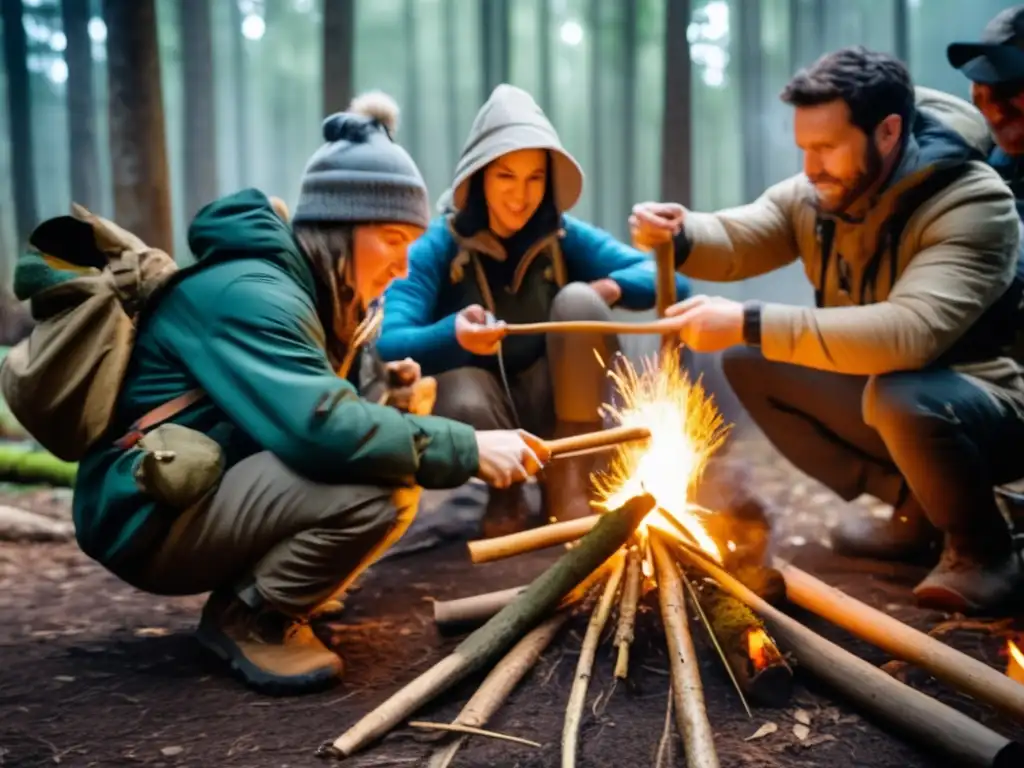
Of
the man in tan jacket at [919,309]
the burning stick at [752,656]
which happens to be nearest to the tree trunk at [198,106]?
the man in tan jacket at [919,309]

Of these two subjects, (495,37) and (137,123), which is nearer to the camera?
(137,123)

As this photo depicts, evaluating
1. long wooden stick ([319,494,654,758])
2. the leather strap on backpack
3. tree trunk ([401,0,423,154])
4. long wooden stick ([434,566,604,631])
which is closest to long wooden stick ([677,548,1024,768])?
long wooden stick ([319,494,654,758])

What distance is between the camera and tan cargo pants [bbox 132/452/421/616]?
8.95 ft

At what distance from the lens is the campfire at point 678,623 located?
94.4 inches

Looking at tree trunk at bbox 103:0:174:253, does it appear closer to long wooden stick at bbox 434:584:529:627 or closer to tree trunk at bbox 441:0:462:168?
tree trunk at bbox 441:0:462:168

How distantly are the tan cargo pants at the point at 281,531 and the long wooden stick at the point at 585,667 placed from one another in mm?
666

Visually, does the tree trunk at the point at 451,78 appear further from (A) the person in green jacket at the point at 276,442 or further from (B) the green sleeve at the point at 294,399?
(B) the green sleeve at the point at 294,399

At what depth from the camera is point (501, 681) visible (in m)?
2.63

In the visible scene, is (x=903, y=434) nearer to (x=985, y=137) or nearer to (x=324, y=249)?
(x=985, y=137)

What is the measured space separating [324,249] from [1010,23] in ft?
10.2

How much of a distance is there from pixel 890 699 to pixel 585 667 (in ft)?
2.60

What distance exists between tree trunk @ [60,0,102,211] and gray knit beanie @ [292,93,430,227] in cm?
504

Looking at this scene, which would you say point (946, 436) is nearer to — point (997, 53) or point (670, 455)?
point (670, 455)

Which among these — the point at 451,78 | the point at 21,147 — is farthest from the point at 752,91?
the point at 21,147
